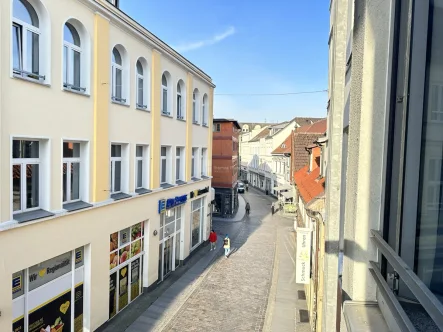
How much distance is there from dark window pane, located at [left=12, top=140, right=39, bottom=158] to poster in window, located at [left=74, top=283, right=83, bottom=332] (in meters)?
3.98

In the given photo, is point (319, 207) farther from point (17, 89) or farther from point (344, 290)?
point (17, 89)

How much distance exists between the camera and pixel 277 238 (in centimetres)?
2477

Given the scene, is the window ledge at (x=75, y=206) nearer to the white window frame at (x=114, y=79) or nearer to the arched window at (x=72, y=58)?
the arched window at (x=72, y=58)

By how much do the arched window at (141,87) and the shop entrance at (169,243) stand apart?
194 inches

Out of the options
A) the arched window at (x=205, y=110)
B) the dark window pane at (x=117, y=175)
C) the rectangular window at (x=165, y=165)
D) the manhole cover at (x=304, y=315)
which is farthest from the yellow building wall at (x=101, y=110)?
the arched window at (x=205, y=110)

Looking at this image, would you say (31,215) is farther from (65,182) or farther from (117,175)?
(117,175)

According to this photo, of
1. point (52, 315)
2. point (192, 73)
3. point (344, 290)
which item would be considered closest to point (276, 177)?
point (192, 73)

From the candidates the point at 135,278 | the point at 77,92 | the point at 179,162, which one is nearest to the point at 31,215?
the point at 77,92

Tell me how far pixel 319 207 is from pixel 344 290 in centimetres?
545

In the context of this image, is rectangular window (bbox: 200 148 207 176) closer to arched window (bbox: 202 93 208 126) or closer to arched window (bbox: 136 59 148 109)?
arched window (bbox: 202 93 208 126)

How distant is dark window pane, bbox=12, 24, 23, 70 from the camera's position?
25.3ft

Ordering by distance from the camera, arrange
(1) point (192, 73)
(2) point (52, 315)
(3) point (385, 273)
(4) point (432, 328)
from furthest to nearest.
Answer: (1) point (192, 73) < (2) point (52, 315) < (3) point (385, 273) < (4) point (432, 328)

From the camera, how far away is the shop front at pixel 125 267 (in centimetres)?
1193

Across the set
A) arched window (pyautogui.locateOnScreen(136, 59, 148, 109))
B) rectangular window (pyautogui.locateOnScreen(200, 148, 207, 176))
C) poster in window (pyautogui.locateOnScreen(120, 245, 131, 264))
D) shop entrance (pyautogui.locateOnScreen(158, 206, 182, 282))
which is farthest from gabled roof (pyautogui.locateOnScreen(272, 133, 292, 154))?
poster in window (pyautogui.locateOnScreen(120, 245, 131, 264))
